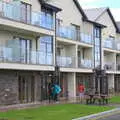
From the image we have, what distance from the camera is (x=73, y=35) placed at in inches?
1777

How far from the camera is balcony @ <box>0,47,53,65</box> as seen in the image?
30.8 m

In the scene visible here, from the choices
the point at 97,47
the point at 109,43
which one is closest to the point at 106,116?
the point at 97,47

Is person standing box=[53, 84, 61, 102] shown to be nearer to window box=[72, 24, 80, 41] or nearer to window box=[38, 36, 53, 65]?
window box=[38, 36, 53, 65]

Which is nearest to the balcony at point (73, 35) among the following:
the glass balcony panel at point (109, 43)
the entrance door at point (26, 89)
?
the entrance door at point (26, 89)

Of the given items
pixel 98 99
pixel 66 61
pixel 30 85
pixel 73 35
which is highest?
pixel 73 35

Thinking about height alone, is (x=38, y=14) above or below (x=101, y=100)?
above

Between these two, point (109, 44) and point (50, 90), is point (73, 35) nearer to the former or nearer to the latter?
point (50, 90)

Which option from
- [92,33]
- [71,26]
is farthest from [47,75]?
[92,33]

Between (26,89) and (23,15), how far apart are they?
685cm

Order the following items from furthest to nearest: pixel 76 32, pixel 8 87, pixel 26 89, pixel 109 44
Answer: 1. pixel 109 44
2. pixel 76 32
3. pixel 26 89
4. pixel 8 87

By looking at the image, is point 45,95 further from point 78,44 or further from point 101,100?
point 78,44

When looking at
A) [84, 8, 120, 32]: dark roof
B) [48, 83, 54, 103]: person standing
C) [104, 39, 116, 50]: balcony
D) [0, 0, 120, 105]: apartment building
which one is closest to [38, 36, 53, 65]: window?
[0, 0, 120, 105]: apartment building

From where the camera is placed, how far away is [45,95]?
3988cm

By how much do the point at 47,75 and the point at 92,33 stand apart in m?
12.9
